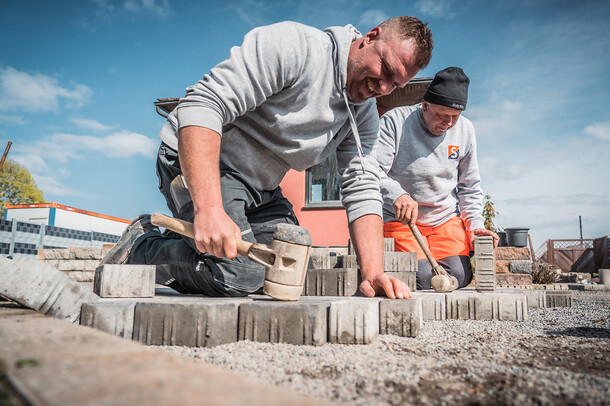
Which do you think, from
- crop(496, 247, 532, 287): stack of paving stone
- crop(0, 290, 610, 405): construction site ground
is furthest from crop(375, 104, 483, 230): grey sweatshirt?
crop(496, 247, 532, 287): stack of paving stone

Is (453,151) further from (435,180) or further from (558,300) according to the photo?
(558,300)

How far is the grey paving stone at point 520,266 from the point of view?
732 cm

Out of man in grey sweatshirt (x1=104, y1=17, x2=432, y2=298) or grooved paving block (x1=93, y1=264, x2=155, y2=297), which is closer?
man in grey sweatshirt (x1=104, y1=17, x2=432, y2=298)

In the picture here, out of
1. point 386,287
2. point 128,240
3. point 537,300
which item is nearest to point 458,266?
point 537,300

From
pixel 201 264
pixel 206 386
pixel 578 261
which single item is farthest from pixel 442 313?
pixel 578 261

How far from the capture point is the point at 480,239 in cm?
364

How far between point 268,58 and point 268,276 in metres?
1.16

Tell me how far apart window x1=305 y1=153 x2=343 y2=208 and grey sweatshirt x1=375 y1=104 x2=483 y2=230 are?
14.1 ft

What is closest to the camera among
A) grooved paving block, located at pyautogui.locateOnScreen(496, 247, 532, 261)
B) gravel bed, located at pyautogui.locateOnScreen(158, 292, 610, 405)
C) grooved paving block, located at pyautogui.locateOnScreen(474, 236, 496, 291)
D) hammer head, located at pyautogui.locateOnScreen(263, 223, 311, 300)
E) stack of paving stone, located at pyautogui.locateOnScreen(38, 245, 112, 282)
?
gravel bed, located at pyautogui.locateOnScreen(158, 292, 610, 405)

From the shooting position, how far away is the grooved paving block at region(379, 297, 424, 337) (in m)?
1.96

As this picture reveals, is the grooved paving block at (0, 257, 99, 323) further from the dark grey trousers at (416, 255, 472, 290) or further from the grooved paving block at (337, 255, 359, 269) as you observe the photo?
the dark grey trousers at (416, 255, 472, 290)

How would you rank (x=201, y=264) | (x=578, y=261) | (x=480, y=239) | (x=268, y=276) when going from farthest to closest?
(x=578, y=261)
(x=480, y=239)
(x=201, y=264)
(x=268, y=276)

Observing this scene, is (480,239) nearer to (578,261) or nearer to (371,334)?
(371,334)

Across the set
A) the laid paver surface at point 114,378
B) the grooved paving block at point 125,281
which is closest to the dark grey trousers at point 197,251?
the grooved paving block at point 125,281
